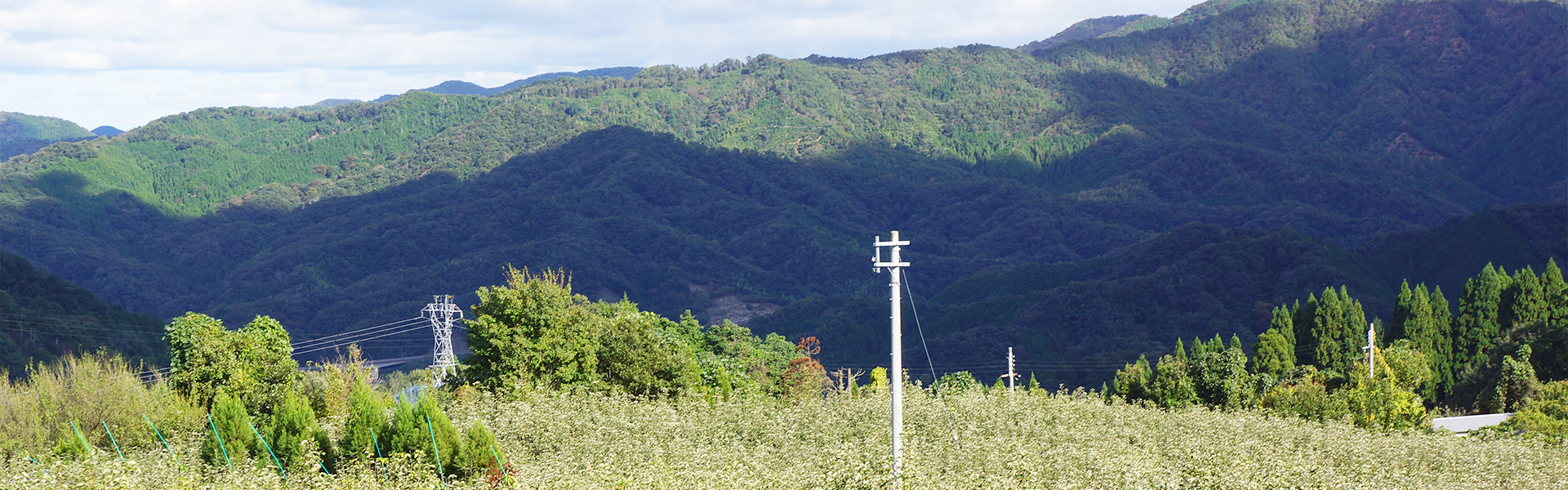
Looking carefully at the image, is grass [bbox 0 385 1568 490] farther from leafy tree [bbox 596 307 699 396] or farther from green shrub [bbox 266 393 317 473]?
leafy tree [bbox 596 307 699 396]

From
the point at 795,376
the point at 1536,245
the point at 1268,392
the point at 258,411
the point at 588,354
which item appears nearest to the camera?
the point at 258,411

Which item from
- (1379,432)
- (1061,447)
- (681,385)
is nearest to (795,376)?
(681,385)

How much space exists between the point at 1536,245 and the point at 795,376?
375ft

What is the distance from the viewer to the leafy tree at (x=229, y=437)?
27797mm

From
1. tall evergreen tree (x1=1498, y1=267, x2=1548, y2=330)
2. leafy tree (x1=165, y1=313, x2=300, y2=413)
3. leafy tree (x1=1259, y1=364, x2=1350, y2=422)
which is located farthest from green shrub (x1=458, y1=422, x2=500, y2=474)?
tall evergreen tree (x1=1498, y1=267, x2=1548, y2=330)

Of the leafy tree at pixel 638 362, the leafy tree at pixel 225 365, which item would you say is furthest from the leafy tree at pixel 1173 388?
the leafy tree at pixel 225 365

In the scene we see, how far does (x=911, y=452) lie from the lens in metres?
22.9

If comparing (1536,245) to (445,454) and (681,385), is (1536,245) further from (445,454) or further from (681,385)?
(445,454)

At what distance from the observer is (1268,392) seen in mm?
48188

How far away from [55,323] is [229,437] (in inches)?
3300

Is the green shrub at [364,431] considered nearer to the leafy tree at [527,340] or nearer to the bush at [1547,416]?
the leafy tree at [527,340]

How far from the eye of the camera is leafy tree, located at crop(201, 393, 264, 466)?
1094 inches

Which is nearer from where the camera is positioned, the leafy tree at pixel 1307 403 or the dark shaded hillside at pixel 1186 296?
the leafy tree at pixel 1307 403

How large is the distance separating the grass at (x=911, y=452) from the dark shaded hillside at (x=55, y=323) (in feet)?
218
